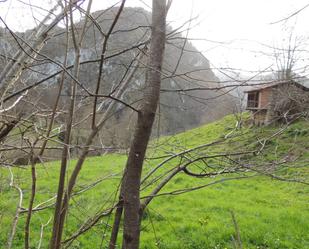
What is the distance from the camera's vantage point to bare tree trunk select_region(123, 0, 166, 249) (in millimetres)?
1358

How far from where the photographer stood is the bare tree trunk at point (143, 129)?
1358 millimetres

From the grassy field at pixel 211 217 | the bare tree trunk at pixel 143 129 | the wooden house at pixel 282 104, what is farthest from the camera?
the grassy field at pixel 211 217

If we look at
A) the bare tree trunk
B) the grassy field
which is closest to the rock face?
the bare tree trunk

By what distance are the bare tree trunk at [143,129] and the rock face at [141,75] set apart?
0.42ft

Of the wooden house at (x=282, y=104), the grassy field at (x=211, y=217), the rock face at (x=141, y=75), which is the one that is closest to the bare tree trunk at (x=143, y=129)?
the rock face at (x=141, y=75)

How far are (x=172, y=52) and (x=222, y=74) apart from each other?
0.30 metres

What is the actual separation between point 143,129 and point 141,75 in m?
0.63

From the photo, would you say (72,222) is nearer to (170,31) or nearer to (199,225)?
(199,225)

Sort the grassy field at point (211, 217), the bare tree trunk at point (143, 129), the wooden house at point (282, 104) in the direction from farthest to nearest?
the grassy field at point (211, 217) < the wooden house at point (282, 104) < the bare tree trunk at point (143, 129)

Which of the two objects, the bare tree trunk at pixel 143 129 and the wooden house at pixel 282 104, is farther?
the wooden house at pixel 282 104

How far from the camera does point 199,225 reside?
750 centimetres

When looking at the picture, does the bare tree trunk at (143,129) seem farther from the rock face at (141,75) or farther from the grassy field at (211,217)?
the grassy field at (211,217)

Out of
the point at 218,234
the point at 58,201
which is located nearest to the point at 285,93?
the point at 58,201

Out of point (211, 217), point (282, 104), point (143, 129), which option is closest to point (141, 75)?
point (143, 129)
